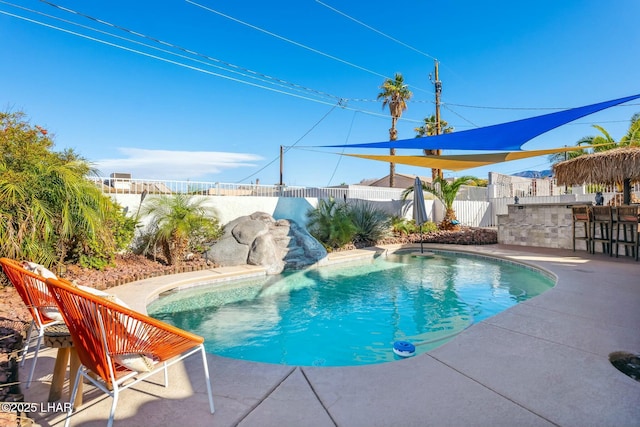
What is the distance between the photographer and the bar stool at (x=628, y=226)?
22.8 feet

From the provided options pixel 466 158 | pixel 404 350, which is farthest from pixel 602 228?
pixel 404 350

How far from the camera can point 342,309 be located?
497cm

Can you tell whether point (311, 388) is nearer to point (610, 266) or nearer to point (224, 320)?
point (224, 320)

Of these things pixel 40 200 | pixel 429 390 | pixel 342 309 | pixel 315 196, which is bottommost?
pixel 342 309

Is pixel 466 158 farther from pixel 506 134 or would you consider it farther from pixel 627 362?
pixel 627 362

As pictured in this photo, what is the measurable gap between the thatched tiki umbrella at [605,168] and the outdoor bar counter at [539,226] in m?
0.74

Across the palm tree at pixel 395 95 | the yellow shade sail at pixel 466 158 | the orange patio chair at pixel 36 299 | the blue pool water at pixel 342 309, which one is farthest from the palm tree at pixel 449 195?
the orange patio chair at pixel 36 299

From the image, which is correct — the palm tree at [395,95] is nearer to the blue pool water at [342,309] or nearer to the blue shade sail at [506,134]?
the blue shade sail at [506,134]

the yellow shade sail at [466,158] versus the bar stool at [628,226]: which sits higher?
the yellow shade sail at [466,158]

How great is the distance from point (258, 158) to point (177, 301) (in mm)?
20300

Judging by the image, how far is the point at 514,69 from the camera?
38.4ft

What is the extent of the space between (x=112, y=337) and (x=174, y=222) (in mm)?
5478

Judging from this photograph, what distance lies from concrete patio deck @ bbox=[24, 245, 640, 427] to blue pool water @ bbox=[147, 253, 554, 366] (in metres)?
0.91

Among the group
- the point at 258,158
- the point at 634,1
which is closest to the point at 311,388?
the point at 634,1
